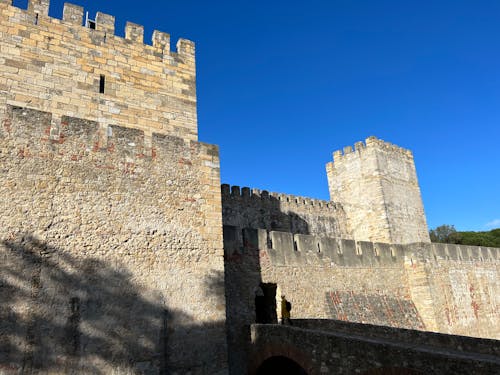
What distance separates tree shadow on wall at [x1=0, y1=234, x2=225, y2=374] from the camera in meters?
5.68

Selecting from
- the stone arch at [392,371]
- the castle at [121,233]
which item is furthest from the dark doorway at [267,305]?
the stone arch at [392,371]

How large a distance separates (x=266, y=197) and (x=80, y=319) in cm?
1456

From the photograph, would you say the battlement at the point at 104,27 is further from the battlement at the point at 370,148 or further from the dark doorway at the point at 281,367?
the battlement at the point at 370,148

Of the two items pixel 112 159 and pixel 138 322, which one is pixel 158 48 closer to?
pixel 112 159

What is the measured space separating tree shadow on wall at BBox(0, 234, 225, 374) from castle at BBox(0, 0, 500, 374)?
17mm

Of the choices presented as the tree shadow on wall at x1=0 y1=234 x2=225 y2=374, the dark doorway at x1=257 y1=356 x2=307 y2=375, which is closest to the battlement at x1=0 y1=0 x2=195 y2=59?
the tree shadow on wall at x1=0 y1=234 x2=225 y2=374

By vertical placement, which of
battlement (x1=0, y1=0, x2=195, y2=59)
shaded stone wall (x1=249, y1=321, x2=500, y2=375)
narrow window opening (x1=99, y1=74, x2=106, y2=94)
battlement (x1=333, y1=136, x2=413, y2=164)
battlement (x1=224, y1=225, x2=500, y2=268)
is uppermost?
battlement (x1=333, y1=136, x2=413, y2=164)

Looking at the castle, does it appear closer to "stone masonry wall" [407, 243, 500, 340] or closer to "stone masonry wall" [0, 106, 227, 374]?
"stone masonry wall" [0, 106, 227, 374]

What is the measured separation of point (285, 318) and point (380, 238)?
11.4 meters

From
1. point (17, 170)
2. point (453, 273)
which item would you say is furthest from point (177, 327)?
point (453, 273)

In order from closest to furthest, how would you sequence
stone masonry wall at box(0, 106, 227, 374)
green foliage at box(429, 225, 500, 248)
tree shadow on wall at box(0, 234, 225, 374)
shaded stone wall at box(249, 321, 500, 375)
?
shaded stone wall at box(249, 321, 500, 375), tree shadow on wall at box(0, 234, 225, 374), stone masonry wall at box(0, 106, 227, 374), green foliage at box(429, 225, 500, 248)

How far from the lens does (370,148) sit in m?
20.6

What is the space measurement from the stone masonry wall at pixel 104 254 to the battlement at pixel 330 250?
7.85ft

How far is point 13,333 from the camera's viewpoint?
5.60m
